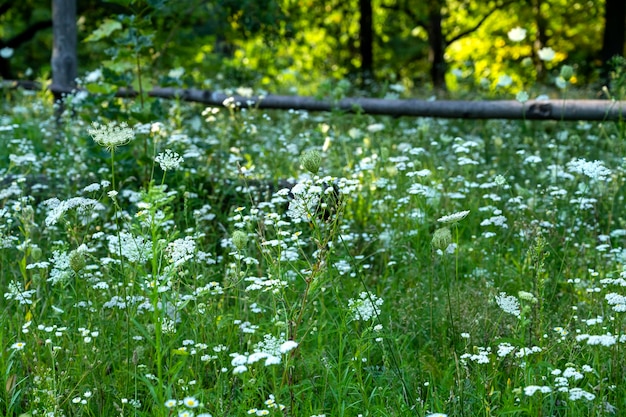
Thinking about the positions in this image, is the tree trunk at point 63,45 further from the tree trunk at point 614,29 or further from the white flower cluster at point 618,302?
the tree trunk at point 614,29

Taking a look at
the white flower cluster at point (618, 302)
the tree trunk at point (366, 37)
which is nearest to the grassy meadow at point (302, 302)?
the white flower cluster at point (618, 302)

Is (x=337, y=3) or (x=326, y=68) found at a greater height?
(x=337, y=3)

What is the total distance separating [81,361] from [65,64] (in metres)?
6.72

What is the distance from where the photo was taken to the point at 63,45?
8.63 metres

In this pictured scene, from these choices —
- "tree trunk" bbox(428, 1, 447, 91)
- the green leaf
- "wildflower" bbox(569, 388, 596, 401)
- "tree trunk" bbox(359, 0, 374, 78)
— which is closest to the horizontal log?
the green leaf

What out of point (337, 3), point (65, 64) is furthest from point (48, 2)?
point (65, 64)

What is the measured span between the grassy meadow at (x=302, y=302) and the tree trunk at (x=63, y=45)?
3532mm

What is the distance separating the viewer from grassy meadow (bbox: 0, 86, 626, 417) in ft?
8.00

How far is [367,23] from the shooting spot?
17375mm

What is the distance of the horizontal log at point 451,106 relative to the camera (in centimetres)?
577

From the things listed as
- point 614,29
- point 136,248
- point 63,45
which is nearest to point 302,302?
point 136,248

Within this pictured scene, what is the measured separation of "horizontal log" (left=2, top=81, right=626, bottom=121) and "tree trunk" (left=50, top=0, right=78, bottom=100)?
128cm

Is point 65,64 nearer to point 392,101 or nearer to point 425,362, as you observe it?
point 392,101

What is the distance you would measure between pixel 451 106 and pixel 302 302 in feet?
15.0
